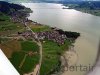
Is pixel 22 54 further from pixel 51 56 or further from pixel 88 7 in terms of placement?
pixel 88 7

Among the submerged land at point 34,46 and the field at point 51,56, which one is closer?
the field at point 51,56

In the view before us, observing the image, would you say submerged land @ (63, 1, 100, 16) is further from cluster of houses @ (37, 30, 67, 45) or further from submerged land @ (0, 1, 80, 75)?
cluster of houses @ (37, 30, 67, 45)

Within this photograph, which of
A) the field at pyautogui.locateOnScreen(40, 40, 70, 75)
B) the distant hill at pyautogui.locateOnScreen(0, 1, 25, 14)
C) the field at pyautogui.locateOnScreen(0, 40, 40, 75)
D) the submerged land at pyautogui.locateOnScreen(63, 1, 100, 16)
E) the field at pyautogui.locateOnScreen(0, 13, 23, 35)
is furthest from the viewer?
the submerged land at pyautogui.locateOnScreen(63, 1, 100, 16)

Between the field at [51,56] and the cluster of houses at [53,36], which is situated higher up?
the field at [51,56]

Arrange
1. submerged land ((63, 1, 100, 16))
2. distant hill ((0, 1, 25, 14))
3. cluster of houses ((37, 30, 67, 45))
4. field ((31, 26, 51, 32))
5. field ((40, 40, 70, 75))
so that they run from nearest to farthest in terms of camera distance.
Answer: field ((40, 40, 70, 75)), cluster of houses ((37, 30, 67, 45)), field ((31, 26, 51, 32)), distant hill ((0, 1, 25, 14)), submerged land ((63, 1, 100, 16))

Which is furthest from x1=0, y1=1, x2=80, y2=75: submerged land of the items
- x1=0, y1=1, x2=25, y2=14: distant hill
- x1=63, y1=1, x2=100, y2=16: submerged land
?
x1=63, y1=1, x2=100, y2=16: submerged land

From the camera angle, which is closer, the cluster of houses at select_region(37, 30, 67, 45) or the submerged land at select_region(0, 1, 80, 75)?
the submerged land at select_region(0, 1, 80, 75)

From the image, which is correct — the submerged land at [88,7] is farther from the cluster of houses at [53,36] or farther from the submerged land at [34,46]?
the cluster of houses at [53,36]

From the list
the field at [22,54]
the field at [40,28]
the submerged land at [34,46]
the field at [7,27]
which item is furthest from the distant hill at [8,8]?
the field at [22,54]
